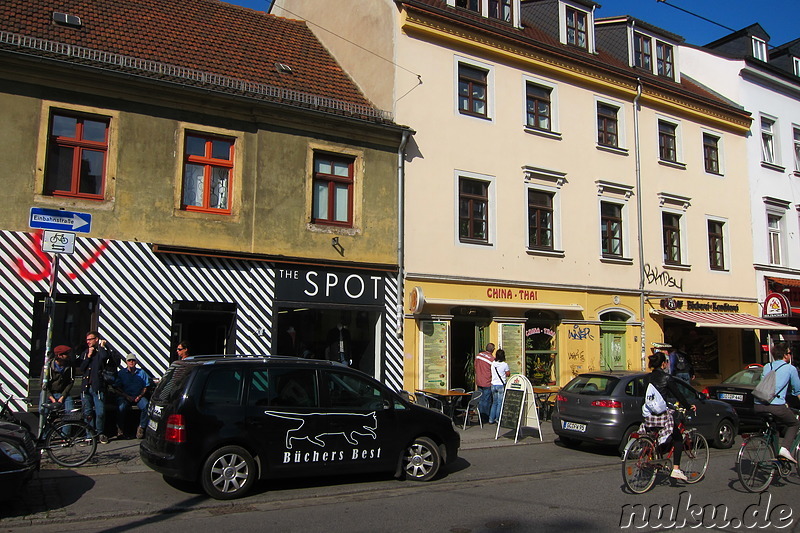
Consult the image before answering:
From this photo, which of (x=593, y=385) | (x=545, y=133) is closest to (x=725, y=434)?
(x=593, y=385)

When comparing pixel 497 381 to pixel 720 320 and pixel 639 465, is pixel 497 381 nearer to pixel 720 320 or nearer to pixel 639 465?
pixel 639 465

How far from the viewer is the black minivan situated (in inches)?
312

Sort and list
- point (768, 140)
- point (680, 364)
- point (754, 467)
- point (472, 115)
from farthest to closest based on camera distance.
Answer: point (768, 140)
point (680, 364)
point (472, 115)
point (754, 467)

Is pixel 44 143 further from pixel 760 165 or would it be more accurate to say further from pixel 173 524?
pixel 760 165

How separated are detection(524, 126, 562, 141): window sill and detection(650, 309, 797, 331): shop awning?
616 centimetres

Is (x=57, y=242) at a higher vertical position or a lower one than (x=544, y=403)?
higher

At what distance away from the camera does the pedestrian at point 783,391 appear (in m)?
9.23

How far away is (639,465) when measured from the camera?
8555mm

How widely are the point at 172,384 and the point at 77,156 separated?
6.58 m

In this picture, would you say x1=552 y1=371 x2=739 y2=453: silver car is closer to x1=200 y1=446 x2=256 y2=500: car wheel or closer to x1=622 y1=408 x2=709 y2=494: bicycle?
x1=622 y1=408 x2=709 y2=494: bicycle

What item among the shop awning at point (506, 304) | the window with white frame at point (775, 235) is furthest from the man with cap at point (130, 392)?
the window with white frame at point (775, 235)

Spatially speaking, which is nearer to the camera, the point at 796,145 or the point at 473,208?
the point at 473,208

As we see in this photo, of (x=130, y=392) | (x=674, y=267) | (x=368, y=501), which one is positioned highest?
(x=674, y=267)

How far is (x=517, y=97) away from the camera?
18438 millimetres
